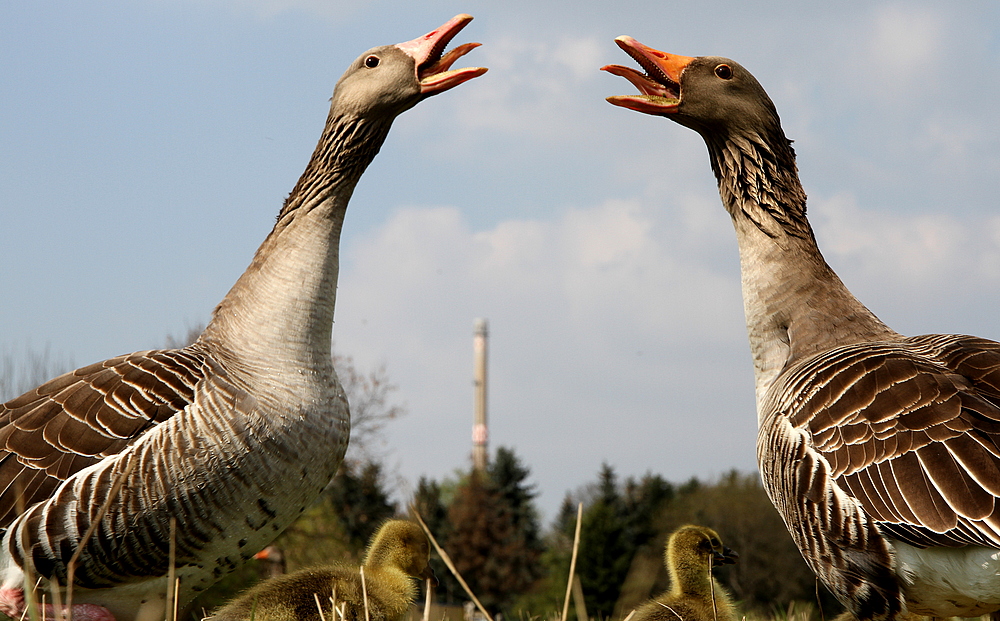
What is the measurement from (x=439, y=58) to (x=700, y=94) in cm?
188

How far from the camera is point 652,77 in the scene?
21.7 ft

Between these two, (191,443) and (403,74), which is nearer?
(191,443)

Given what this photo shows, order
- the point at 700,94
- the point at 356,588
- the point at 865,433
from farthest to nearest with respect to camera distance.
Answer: the point at 700,94, the point at 356,588, the point at 865,433

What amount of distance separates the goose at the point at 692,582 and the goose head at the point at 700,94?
9.57ft

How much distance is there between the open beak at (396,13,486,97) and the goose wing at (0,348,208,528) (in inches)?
97.1

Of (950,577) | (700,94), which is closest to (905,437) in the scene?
(950,577)

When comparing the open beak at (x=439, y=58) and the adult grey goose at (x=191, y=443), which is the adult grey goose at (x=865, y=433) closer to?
the open beak at (x=439, y=58)

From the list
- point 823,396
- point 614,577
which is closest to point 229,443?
point 823,396

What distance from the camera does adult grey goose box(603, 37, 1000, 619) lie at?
4.21 m

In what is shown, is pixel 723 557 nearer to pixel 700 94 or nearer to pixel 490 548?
pixel 700 94

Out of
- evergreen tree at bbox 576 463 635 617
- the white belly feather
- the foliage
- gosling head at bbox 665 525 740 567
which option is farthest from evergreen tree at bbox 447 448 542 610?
the white belly feather

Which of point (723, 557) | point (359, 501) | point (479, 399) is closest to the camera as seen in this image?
point (723, 557)

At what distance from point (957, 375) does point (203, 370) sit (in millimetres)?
4260

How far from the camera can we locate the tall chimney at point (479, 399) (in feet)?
252
